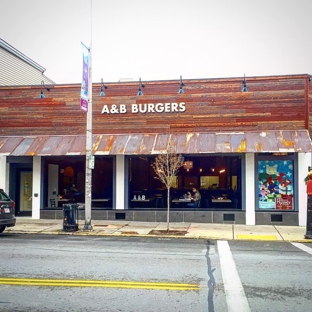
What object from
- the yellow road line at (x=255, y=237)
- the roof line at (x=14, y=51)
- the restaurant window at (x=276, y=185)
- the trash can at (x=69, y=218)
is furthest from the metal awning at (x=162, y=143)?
the roof line at (x=14, y=51)

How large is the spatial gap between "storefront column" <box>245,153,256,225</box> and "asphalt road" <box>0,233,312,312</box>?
502cm

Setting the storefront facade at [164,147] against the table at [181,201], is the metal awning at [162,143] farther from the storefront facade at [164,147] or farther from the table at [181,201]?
the table at [181,201]

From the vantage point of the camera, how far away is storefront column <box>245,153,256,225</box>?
17062 millimetres

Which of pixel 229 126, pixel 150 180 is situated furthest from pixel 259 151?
pixel 150 180

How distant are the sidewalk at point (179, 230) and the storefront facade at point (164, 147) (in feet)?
2.88

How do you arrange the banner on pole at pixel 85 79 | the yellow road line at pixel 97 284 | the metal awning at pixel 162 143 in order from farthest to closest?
the metal awning at pixel 162 143 < the banner on pole at pixel 85 79 < the yellow road line at pixel 97 284

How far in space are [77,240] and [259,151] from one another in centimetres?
805

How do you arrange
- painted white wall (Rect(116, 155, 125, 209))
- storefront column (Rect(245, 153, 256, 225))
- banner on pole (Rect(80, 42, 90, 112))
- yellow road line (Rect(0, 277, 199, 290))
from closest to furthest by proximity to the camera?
yellow road line (Rect(0, 277, 199, 290)) < banner on pole (Rect(80, 42, 90, 112)) < storefront column (Rect(245, 153, 256, 225)) < painted white wall (Rect(116, 155, 125, 209))

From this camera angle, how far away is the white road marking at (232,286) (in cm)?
596

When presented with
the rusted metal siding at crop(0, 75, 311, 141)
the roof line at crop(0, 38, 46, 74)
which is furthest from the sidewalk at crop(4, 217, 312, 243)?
the roof line at crop(0, 38, 46, 74)

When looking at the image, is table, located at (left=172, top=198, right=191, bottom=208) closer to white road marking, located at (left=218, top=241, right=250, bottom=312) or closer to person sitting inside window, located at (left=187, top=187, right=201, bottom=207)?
person sitting inside window, located at (left=187, top=187, right=201, bottom=207)

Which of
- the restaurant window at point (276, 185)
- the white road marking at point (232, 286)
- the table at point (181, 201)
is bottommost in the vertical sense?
the white road marking at point (232, 286)

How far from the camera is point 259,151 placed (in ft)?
52.7

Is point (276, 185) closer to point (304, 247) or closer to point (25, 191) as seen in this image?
point (304, 247)
